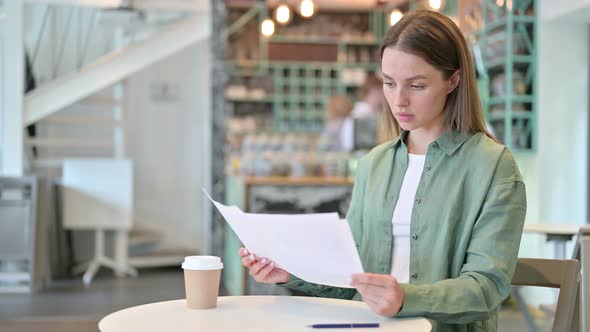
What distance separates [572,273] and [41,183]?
6.17 m

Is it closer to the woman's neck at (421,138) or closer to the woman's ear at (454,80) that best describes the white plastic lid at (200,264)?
the woman's neck at (421,138)

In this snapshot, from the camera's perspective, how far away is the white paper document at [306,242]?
1504mm

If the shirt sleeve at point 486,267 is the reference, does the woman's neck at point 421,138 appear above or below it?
above

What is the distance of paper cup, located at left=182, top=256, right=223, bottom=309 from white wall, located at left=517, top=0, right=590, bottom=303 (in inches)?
185

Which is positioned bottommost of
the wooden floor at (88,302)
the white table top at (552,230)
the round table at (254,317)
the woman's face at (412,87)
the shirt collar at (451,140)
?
the wooden floor at (88,302)

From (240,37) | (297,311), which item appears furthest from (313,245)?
(240,37)

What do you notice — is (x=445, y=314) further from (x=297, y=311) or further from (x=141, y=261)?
(x=141, y=261)

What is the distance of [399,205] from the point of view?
6.35 feet

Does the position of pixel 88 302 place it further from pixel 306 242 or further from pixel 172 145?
pixel 306 242

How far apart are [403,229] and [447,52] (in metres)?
0.44

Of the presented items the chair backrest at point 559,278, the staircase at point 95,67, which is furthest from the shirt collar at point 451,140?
the staircase at point 95,67

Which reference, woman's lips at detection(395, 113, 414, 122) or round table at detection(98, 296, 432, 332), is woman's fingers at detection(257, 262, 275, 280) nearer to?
round table at detection(98, 296, 432, 332)

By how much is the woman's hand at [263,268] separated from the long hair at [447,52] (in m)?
0.54

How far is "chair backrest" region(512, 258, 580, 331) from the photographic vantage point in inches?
76.0
